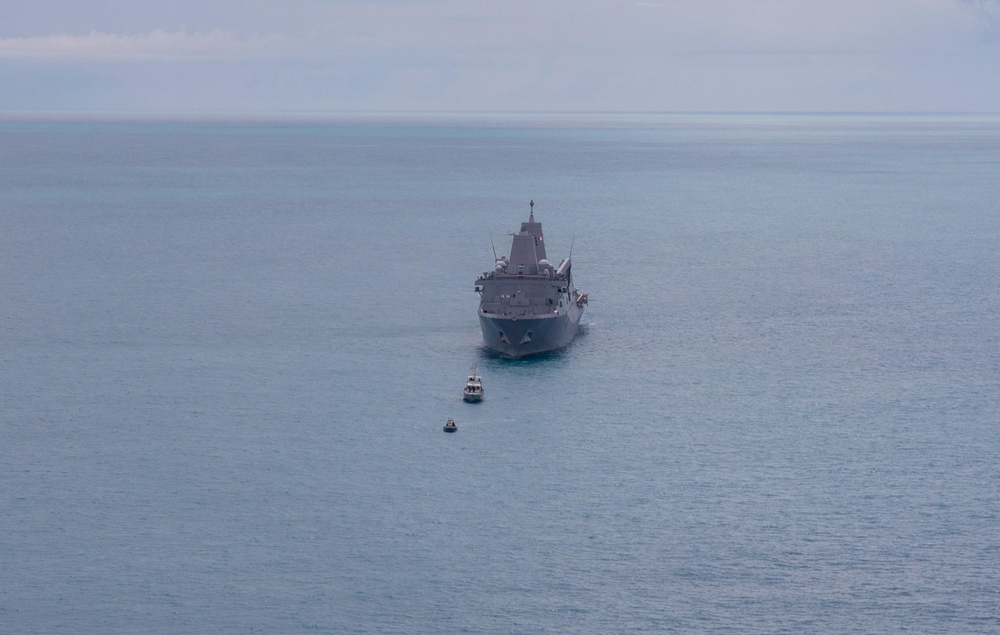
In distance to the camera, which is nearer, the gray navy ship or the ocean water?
the ocean water

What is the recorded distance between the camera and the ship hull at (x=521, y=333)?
10562 cm

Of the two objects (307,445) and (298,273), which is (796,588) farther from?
(298,273)

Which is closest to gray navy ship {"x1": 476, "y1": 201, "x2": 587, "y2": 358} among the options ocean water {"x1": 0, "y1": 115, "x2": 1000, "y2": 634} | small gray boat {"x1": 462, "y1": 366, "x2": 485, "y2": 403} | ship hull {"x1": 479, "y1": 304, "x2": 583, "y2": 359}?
ship hull {"x1": 479, "y1": 304, "x2": 583, "y2": 359}

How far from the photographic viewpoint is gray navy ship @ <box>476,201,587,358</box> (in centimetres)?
10600

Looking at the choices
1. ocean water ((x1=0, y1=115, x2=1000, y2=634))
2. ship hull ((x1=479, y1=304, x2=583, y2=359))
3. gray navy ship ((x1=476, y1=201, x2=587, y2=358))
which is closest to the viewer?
ocean water ((x1=0, y1=115, x2=1000, y2=634))

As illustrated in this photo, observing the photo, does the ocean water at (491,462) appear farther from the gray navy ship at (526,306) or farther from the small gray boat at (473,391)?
the gray navy ship at (526,306)

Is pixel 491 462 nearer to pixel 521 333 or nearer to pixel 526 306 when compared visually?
pixel 521 333

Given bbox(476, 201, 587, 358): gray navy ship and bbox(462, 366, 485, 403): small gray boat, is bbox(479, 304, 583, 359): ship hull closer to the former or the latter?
bbox(476, 201, 587, 358): gray navy ship

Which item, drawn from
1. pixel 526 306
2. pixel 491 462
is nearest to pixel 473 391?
pixel 491 462

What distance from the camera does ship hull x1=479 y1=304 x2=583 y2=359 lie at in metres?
106

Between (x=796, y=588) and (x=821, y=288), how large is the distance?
268ft

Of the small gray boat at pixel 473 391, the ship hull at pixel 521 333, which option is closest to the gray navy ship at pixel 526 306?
the ship hull at pixel 521 333

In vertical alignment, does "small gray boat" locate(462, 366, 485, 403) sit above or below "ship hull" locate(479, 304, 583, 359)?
below

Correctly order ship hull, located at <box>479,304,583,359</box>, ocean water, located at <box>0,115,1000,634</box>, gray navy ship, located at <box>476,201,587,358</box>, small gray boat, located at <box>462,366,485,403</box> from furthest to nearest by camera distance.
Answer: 1. gray navy ship, located at <box>476,201,587,358</box>
2. ship hull, located at <box>479,304,583,359</box>
3. small gray boat, located at <box>462,366,485,403</box>
4. ocean water, located at <box>0,115,1000,634</box>
